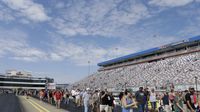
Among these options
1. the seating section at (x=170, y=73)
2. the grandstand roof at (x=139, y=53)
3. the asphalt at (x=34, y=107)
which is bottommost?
the asphalt at (x=34, y=107)

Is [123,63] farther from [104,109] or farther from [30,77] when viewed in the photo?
[30,77]

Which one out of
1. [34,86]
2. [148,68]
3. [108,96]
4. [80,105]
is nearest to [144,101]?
[108,96]

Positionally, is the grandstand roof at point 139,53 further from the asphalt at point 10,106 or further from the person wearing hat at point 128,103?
the person wearing hat at point 128,103

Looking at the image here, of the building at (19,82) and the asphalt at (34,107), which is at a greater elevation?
the building at (19,82)

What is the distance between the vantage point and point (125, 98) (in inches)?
503

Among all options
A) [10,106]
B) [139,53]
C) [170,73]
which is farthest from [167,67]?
[10,106]

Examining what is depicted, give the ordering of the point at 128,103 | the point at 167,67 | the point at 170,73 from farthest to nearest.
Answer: the point at 167,67, the point at 170,73, the point at 128,103

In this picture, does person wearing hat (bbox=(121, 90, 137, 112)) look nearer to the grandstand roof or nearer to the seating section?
the seating section

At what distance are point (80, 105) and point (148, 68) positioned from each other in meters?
40.9

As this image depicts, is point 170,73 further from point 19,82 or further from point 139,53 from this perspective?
point 19,82

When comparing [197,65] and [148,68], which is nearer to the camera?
[197,65]

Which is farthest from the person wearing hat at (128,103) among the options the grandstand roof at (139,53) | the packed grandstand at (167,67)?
the grandstand roof at (139,53)

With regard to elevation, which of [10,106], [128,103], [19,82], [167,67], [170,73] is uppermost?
[19,82]

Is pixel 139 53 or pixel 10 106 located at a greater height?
pixel 139 53
